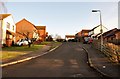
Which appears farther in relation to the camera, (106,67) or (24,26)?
(24,26)

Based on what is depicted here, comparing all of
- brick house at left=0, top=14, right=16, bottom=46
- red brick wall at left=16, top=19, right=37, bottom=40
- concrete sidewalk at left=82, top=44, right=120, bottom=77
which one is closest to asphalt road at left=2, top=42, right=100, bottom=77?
concrete sidewalk at left=82, top=44, right=120, bottom=77

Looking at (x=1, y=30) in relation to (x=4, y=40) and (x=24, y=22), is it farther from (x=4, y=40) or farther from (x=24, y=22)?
(x=24, y=22)

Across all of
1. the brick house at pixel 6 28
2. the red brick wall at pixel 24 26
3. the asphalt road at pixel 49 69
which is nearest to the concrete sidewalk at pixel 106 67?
the asphalt road at pixel 49 69

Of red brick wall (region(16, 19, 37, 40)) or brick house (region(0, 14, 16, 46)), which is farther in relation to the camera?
red brick wall (region(16, 19, 37, 40))

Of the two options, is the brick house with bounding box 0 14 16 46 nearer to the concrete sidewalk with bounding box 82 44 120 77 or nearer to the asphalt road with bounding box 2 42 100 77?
the asphalt road with bounding box 2 42 100 77

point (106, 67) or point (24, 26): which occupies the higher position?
point (24, 26)

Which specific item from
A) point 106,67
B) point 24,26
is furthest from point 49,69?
point 24,26

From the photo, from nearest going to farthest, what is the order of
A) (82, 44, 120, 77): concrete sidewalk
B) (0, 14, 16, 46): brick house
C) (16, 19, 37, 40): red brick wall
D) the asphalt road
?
1. (82, 44, 120, 77): concrete sidewalk
2. the asphalt road
3. (0, 14, 16, 46): brick house
4. (16, 19, 37, 40): red brick wall

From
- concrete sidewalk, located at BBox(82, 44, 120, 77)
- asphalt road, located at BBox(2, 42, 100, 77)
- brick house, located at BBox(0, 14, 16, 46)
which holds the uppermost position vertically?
brick house, located at BBox(0, 14, 16, 46)

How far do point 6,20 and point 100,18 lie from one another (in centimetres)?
2252

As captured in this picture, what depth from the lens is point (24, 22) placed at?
262ft

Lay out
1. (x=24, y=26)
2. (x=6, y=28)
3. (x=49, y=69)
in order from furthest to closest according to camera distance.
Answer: (x=24, y=26), (x=6, y=28), (x=49, y=69)

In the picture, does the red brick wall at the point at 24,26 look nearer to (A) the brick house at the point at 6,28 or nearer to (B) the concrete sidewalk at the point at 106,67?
(A) the brick house at the point at 6,28

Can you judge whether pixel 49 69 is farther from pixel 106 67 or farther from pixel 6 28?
pixel 6 28
